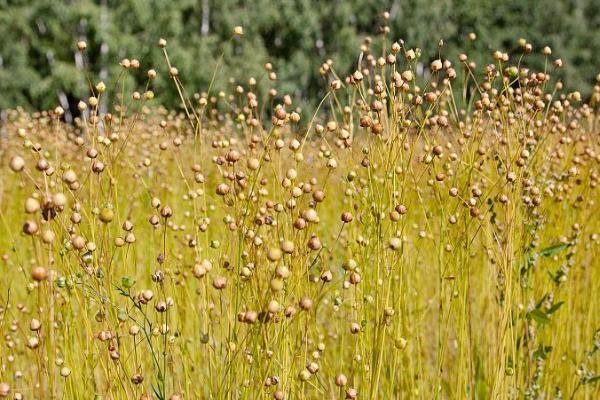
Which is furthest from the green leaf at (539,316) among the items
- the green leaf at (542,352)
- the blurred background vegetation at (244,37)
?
the blurred background vegetation at (244,37)

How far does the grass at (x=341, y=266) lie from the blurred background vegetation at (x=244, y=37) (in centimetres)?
867

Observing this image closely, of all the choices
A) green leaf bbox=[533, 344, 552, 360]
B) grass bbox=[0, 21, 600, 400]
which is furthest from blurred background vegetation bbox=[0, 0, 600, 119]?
green leaf bbox=[533, 344, 552, 360]

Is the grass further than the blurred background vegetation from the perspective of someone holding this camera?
No

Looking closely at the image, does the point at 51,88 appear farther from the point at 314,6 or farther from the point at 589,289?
the point at 589,289

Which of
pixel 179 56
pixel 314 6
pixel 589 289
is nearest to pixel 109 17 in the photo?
pixel 179 56

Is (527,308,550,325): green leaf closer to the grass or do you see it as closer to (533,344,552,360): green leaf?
the grass

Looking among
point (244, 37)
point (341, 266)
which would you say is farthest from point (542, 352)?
point (244, 37)

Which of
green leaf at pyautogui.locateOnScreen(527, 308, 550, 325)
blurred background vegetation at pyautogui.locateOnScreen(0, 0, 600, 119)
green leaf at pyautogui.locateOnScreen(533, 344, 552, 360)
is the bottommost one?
green leaf at pyautogui.locateOnScreen(533, 344, 552, 360)

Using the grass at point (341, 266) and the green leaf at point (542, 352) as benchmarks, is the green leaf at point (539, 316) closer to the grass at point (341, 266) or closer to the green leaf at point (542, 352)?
the grass at point (341, 266)

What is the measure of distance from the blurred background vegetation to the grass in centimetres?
867

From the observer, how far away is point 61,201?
3.18 ft

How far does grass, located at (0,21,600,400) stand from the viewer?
130 cm

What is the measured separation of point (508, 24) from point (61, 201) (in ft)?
62.9

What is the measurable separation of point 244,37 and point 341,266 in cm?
1325
